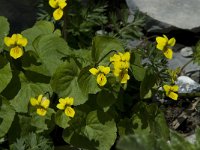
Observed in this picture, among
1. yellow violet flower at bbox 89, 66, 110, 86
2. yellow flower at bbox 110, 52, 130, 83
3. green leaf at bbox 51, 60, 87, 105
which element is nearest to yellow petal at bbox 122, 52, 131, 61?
yellow flower at bbox 110, 52, 130, 83

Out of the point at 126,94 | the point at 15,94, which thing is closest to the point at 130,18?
the point at 126,94

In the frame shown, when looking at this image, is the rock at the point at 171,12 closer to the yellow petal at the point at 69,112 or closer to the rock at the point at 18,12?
the rock at the point at 18,12

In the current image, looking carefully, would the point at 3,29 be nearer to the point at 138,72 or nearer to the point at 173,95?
the point at 138,72

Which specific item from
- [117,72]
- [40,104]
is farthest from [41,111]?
[117,72]

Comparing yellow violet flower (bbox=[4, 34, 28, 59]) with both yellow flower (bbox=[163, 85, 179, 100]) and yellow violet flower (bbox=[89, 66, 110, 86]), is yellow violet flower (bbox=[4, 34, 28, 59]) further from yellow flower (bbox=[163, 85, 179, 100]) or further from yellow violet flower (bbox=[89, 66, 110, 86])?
yellow flower (bbox=[163, 85, 179, 100])

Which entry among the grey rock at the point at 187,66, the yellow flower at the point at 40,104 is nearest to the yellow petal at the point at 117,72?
the yellow flower at the point at 40,104
